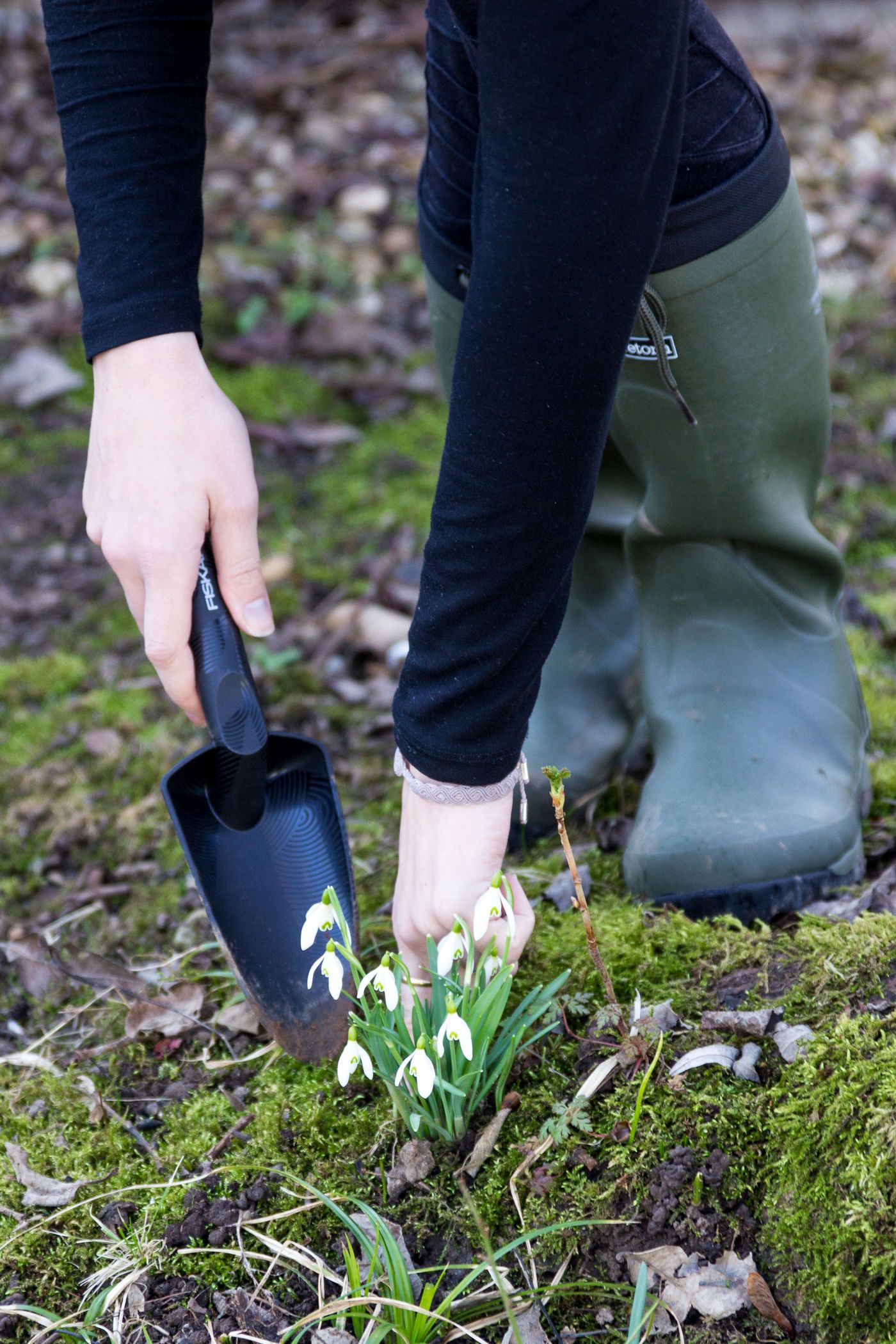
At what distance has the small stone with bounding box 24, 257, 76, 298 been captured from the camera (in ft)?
13.2

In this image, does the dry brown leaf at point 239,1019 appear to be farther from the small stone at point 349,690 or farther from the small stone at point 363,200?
the small stone at point 363,200

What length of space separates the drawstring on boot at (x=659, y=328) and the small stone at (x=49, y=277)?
3156 millimetres

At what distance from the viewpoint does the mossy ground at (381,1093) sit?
1190mm

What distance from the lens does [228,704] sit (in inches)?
60.9

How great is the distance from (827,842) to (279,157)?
405cm

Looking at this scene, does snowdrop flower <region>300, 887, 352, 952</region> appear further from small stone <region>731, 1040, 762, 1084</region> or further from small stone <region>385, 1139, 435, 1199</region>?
small stone <region>731, 1040, 762, 1084</region>

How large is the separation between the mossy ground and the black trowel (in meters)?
0.09

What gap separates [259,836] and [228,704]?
0.25 metres

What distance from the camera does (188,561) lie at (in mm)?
1374

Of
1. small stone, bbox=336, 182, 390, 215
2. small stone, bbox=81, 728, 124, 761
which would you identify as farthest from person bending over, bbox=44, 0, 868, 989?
small stone, bbox=336, 182, 390, 215

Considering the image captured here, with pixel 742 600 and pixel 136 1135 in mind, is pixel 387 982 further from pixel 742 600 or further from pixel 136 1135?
pixel 742 600

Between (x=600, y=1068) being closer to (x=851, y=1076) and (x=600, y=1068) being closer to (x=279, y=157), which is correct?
(x=851, y=1076)

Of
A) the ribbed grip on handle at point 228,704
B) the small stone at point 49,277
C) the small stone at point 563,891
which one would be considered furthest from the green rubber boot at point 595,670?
the small stone at point 49,277

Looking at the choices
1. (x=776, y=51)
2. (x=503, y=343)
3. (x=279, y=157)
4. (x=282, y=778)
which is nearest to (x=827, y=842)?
(x=282, y=778)
